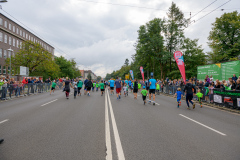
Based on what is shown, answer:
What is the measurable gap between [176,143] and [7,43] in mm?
48795

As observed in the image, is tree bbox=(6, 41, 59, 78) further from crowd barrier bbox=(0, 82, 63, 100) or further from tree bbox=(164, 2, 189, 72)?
tree bbox=(164, 2, 189, 72)

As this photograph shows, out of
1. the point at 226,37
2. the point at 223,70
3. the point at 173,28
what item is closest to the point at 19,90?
the point at 223,70

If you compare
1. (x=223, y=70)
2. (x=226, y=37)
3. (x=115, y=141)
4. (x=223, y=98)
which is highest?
(x=226, y=37)

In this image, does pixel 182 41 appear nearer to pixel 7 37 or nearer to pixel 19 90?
pixel 19 90

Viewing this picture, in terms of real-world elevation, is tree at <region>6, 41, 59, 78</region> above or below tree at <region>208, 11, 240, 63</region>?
below

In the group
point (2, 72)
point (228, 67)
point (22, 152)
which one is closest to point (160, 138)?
point (22, 152)

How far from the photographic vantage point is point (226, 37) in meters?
30.9

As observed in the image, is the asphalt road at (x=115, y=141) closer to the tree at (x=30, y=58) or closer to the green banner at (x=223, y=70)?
the green banner at (x=223, y=70)

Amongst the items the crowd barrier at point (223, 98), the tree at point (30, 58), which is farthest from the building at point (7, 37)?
the crowd barrier at point (223, 98)

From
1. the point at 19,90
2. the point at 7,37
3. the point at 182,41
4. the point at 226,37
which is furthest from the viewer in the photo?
the point at 7,37

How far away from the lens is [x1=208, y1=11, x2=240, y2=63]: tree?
29.7 meters

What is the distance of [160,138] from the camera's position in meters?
4.16

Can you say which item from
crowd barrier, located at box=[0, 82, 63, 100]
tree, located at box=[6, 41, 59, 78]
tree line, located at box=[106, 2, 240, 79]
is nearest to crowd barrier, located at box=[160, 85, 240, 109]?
crowd barrier, located at box=[0, 82, 63, 100]

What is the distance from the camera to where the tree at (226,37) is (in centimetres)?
2967
